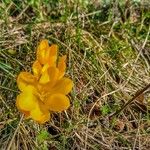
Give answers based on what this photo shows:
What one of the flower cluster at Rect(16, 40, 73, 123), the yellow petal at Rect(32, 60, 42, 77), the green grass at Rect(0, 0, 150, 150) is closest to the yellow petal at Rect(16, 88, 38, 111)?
the flower cluster at Rect(16, 40, 73, 123)

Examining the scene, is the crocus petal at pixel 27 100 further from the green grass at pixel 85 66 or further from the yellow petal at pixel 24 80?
the green grass at pixel 85 66

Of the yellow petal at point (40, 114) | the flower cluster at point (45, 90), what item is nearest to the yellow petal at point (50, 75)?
the flower cluster at point (45, 90)

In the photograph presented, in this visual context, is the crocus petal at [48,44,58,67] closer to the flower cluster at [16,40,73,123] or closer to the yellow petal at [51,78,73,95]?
the flower cluster at [16,40,73,123]

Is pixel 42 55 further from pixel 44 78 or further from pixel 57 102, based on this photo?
pixel 57 102

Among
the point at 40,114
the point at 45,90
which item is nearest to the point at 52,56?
the point at 45,90

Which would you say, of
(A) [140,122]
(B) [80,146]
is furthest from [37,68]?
(A) [140,122]

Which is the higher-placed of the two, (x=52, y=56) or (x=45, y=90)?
(x=52, y=56)

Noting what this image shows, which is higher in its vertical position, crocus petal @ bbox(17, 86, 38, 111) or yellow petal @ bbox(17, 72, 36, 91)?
yellow petal @ bbox(17, 72, 36, 91)

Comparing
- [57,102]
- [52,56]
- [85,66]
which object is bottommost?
[85,66]
